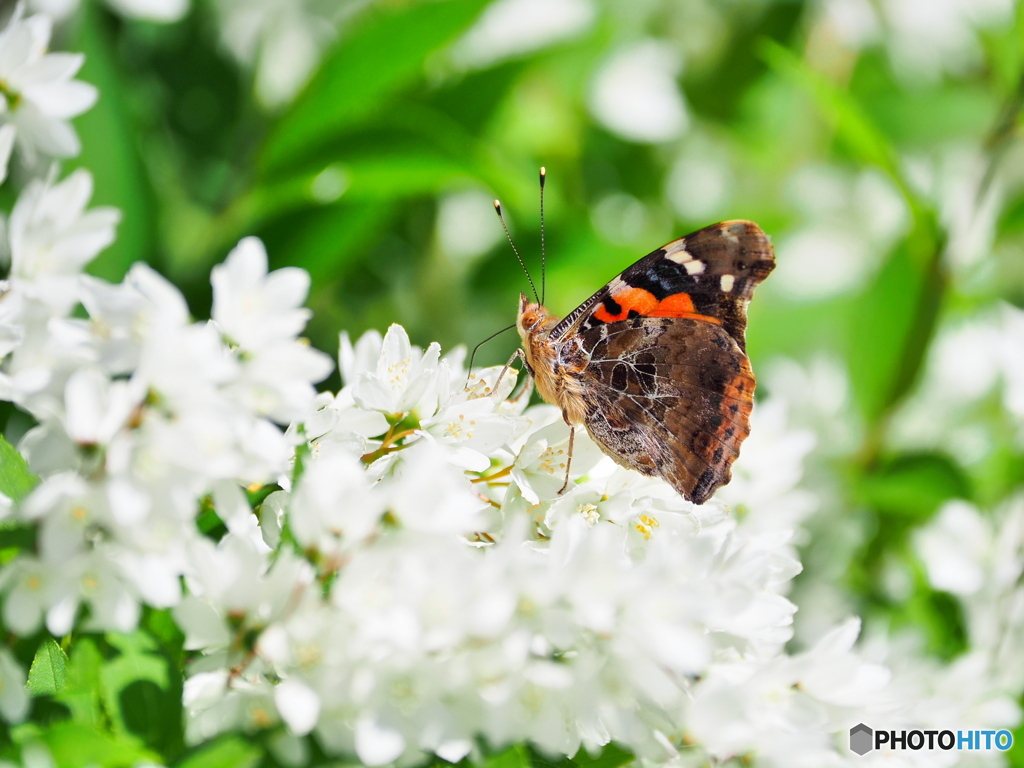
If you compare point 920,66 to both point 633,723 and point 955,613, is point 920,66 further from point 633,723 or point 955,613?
point 633,723

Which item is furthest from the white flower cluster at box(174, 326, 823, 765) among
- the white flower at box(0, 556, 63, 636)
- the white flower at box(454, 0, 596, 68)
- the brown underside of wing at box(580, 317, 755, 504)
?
the white flower at box(454, 0, 596, 68)

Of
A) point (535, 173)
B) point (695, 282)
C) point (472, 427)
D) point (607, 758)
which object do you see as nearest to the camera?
point (607, 758)

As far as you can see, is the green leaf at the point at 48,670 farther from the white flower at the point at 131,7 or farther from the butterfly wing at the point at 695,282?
the white flower at the point at 131,7

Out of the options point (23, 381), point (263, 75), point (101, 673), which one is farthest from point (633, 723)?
point (263, 75)

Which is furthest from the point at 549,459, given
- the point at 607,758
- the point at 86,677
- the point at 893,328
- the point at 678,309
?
the point at 893,328

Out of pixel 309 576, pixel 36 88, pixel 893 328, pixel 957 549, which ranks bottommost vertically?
pixel 957 549

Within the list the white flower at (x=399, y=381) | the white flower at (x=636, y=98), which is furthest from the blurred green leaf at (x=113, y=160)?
the white flower at (x=636, y=98)

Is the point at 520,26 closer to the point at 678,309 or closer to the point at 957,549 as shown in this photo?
the point at 678,309
